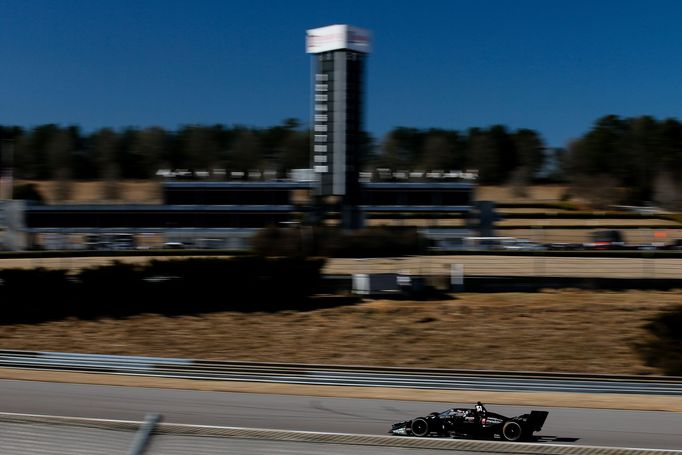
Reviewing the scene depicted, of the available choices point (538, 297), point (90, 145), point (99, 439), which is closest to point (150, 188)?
point (90, 145)

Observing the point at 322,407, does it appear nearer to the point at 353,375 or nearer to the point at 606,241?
the point at 353,375

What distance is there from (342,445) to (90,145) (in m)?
137

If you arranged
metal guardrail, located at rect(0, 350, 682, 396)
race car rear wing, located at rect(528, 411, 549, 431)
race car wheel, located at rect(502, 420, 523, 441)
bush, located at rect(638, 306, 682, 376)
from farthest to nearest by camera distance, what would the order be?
bush, located at rect(638, 306, 682, 376), metal guardrail, located at rect(0, 350, 682, 396), race car rear wing, located at rect(528, 411, 549, 431), race car wheel, located at rect(502, 420, 523, 441)

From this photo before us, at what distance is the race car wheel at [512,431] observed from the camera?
9.88 m

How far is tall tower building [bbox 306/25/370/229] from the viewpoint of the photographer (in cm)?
6256

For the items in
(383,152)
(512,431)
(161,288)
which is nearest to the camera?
(512,431)

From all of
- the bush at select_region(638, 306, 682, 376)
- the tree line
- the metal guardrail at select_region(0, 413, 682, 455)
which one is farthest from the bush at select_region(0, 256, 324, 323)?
the tree line

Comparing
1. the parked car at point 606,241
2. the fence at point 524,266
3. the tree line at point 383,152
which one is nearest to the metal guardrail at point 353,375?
the fence at point 524,266

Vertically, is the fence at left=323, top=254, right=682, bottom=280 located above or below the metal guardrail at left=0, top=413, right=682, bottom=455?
below

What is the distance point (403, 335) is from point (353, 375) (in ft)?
31.1

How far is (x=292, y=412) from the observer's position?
505 inches

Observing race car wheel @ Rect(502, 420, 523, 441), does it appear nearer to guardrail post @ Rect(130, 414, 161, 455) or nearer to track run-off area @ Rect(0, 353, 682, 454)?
track run-off area @ Rect(0, 353, 682, 454)

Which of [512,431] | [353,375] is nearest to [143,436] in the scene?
[512,431]

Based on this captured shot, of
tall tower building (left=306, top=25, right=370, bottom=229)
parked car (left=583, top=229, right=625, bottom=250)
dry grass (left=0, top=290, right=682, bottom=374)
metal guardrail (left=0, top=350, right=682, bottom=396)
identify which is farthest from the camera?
tall tower building (left=306, top=25, right=370, bottom=229)
